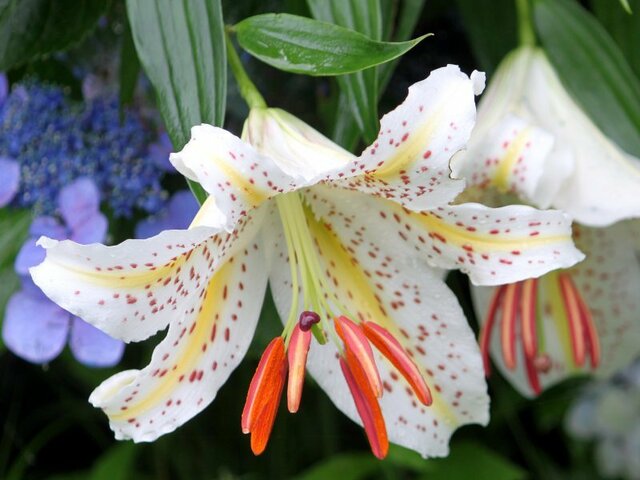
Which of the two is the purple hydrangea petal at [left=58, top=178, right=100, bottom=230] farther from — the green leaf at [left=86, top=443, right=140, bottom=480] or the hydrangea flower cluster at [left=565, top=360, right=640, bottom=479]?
the hydrangea flower cluster at [left=565, top=360, right=640, bottom=479]

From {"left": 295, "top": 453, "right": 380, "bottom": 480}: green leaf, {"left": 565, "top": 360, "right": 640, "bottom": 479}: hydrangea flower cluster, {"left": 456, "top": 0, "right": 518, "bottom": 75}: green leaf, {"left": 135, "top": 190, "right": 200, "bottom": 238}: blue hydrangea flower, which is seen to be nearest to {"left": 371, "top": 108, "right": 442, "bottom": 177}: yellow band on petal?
{"left": 135, "top": 190, "right": 200, "bottom": 238}: blue hydrangea flower

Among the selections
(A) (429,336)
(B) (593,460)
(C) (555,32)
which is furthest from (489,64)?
(B) (593,460)

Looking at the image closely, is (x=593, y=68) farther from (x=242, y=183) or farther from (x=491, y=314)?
(x=242, y=183)

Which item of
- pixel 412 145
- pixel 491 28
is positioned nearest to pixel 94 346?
pixel 412 145

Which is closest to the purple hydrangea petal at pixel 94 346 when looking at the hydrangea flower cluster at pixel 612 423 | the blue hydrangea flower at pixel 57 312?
the blue hydrangea flower at pixel 57 312

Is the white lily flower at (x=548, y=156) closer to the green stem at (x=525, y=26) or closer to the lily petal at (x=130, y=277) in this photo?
the green stem at (x=525, y=26)

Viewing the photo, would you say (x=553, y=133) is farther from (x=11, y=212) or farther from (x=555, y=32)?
(x=11, y=212)
